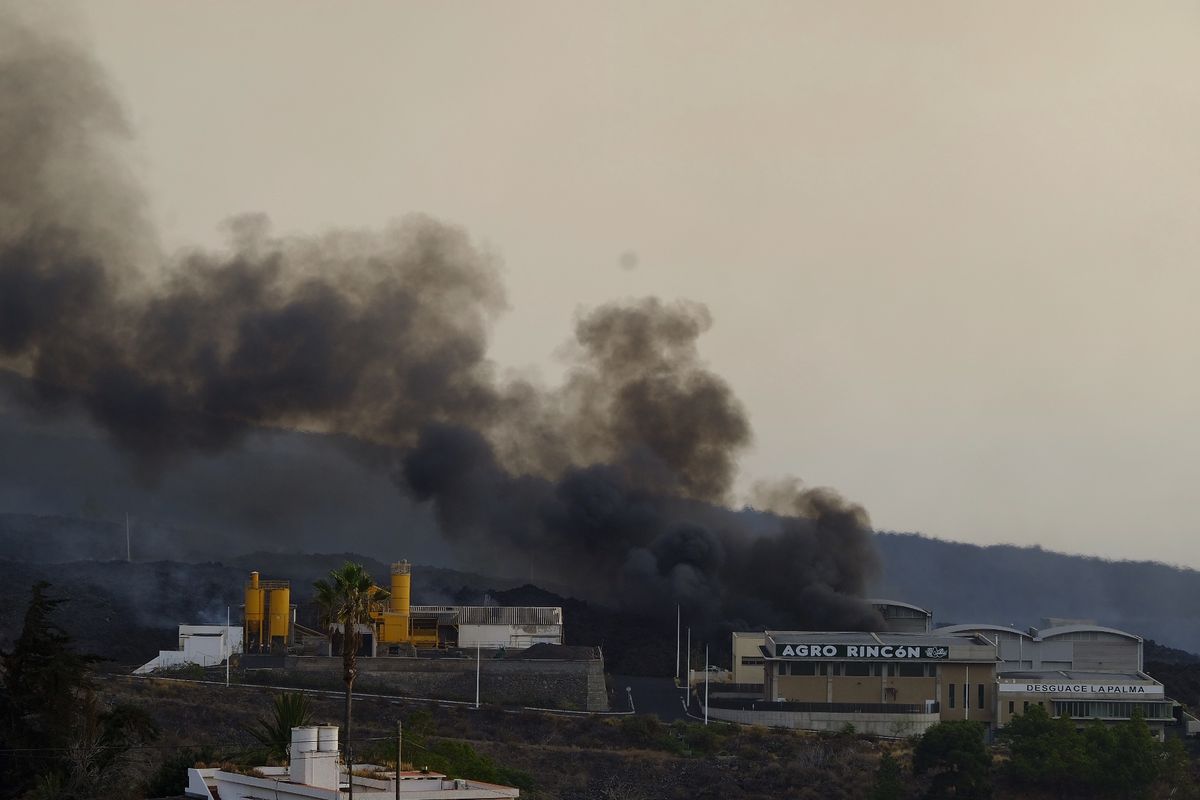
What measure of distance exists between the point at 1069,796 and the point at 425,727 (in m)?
37.2

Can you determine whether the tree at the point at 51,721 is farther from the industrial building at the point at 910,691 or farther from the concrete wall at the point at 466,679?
the industrial building at the point at 910,691

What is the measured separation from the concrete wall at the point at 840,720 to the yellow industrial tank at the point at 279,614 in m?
33.9

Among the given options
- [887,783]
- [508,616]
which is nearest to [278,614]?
[508,616]

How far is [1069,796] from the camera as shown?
110 m

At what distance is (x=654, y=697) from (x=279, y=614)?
92.0 ft

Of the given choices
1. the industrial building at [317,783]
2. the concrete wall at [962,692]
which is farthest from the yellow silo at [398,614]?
the industrial building at [317,783]

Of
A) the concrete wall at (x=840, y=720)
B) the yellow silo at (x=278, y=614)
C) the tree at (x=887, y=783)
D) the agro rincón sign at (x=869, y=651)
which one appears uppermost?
the yellow silo at (x=278, y=614)

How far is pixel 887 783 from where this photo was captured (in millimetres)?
105062

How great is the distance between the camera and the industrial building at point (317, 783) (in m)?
63.1

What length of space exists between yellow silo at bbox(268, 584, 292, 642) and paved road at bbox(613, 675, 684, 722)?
24817 millimetres

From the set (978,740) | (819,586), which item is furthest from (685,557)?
(978,740)

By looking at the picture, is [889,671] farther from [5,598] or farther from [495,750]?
[5,598]

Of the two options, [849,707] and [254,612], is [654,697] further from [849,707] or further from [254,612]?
[254,612]

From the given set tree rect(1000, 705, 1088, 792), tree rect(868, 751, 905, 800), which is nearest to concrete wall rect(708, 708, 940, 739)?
tree rect(1000, 705, 1088, 792)
